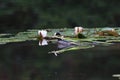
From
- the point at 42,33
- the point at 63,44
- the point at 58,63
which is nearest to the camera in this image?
the point at 58,63

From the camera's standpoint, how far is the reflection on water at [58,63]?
297 cm

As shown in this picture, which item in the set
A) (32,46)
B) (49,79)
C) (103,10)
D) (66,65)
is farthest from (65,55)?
(103,10)

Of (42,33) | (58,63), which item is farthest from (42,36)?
(58,63)

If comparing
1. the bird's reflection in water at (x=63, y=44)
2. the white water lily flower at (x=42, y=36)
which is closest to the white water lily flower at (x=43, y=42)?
the white water lily flower at (x=42, y=36)

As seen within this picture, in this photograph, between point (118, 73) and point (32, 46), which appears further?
point (32, 46)

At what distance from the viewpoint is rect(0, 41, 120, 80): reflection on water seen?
2.97 m

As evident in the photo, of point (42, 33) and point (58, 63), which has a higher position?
point (42, 33)

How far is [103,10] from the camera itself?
9.52m

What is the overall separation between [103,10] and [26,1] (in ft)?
4.67

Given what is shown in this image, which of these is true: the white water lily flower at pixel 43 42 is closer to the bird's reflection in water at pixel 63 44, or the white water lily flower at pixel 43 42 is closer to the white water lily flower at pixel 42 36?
the white water lily flower at pixel 42 36

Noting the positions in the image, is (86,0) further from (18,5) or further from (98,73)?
(98,73)

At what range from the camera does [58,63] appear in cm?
346

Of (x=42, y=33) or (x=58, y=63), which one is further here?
(x=42, y=33)

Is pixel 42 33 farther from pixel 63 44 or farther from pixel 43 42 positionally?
pixel 63 44
